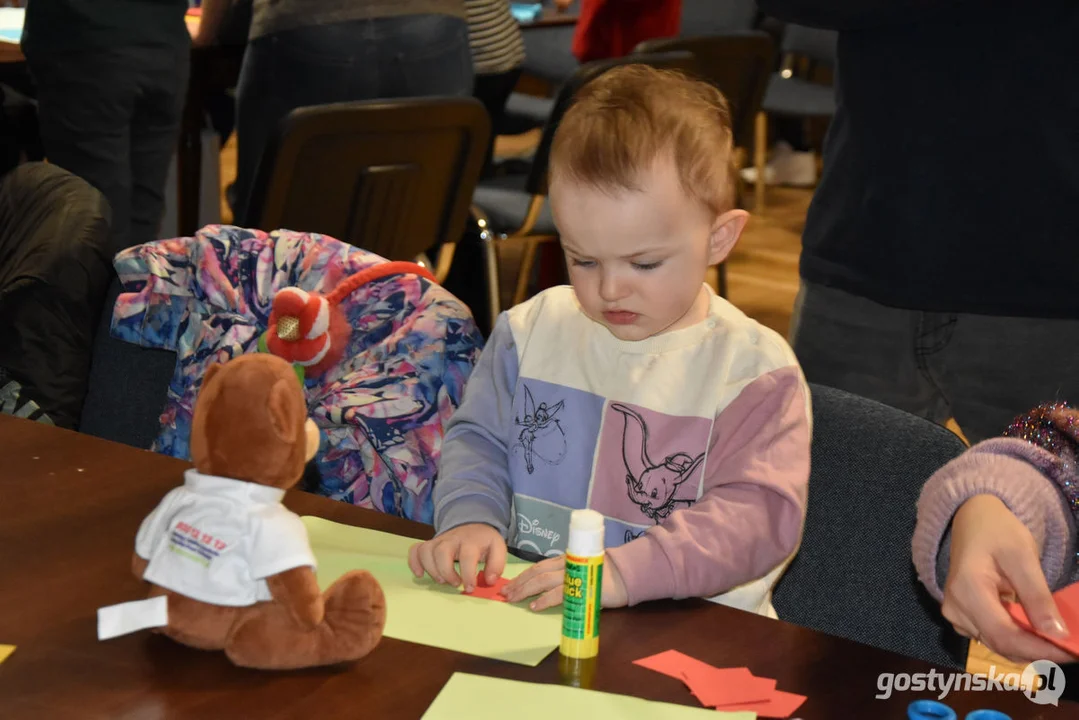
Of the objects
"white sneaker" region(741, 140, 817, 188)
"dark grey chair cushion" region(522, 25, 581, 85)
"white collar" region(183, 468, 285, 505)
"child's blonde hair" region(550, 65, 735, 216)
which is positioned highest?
"child's blonde hair" region(550, 65, 735, 216)

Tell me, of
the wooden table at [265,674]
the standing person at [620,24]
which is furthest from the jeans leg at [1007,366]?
the standing person at [620,24]

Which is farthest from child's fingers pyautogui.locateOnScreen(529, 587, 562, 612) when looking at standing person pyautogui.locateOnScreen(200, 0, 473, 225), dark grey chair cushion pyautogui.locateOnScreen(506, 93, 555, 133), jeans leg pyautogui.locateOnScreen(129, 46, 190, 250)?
dark grey chair cushion pyautogui.locateOnScreen(506, 93, 555, 133)

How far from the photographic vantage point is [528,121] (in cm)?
418

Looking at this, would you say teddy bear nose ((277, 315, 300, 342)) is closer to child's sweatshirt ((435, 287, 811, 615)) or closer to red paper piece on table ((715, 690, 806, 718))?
child's sweatshirt ((435, 287, 811, 615))

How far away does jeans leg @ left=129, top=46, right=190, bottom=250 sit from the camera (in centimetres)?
313

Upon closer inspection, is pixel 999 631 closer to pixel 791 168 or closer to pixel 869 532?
pixel 869 532

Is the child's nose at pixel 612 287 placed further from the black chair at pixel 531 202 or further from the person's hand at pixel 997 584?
the black chair at pixel 531 202

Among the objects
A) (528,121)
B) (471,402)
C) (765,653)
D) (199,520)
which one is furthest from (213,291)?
(528,121)

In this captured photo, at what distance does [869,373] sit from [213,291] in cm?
87

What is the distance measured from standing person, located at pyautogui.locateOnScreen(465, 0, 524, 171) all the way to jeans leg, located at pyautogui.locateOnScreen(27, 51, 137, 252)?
0.91 metres

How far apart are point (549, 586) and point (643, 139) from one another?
0.43 m

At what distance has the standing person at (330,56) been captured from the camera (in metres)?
2.82

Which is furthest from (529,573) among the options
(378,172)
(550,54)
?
(550,54)

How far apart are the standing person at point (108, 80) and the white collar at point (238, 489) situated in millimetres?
2223
